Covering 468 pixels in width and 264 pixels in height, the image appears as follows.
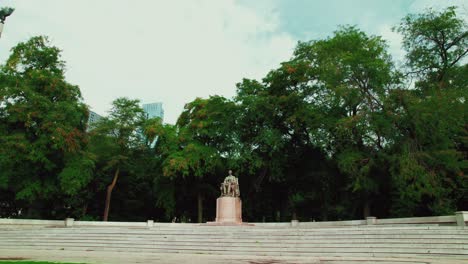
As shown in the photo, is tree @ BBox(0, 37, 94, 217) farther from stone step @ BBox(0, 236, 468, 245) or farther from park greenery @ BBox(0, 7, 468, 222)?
stone step @ BBox(0, 236, 468, 245)

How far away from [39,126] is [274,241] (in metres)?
21.2

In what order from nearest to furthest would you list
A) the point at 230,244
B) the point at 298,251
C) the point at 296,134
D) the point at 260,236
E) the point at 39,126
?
the point at 298,251 → the point at 230,244 → the point at 260,236 → the point at 39,126 → the point at 296,134

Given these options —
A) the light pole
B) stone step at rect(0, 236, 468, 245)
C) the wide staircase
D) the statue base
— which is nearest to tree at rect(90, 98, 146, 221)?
the statue base

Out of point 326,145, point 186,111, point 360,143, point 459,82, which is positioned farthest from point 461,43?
point 186,111

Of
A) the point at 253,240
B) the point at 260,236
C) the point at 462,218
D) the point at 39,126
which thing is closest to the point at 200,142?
the point at 39,126

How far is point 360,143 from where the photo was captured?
27625 millimetres

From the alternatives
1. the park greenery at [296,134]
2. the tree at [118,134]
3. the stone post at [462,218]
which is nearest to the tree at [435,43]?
the park greenery at [296,134]

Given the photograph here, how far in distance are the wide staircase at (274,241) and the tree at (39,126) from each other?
884 centimetres

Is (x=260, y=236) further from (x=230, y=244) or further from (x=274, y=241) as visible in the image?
(x=230, y=244)

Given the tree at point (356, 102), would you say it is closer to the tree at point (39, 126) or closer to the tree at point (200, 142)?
the tree at point (200, 142)

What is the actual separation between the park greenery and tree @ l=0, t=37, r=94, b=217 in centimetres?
10

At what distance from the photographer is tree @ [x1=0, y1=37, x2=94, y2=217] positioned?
1045 inches

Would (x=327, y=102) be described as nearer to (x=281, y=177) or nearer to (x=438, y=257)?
(x=281, y=177)

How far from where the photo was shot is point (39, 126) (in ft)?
90.2
